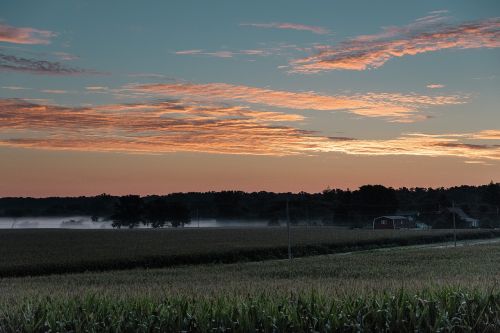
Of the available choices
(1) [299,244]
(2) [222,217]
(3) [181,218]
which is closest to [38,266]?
(1) [299,244]

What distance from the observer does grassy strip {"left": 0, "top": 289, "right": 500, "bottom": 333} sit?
488 inches

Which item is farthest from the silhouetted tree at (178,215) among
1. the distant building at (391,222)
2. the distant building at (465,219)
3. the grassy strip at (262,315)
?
the grassy strip at (262,315)

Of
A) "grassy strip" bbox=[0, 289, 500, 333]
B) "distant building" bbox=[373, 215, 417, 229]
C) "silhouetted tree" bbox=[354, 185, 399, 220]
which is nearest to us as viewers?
"grassy strip" bbox=[0, 289, 500, 333]

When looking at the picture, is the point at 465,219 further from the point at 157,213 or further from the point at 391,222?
the point at 157,213

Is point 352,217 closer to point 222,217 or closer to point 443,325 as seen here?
point 222,217

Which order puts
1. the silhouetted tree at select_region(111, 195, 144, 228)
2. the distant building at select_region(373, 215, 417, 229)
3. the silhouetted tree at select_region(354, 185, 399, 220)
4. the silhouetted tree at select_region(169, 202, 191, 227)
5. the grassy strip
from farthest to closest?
the silhouetted tree at select_region(354, 185, 399, 220) < the silhouetted tree at select_region(111, 195, 144, 228) < the silhouetted tree at select_region(169, 202, 191, 227) < the distant building at select_region(373, 215, 417, 229) < the grassy strip

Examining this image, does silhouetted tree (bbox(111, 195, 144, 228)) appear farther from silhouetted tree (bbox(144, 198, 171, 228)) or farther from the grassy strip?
the grassy strip

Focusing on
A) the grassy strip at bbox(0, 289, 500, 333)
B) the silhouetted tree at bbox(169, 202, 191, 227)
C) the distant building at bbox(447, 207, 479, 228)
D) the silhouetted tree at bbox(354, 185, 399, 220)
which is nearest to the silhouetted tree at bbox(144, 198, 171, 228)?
the silhouetted tree at bbox(169, 202, 191, 227)

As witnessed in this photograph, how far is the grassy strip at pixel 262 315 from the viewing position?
12.4 metres

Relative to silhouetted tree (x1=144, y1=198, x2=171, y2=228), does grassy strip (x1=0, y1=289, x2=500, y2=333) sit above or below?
below

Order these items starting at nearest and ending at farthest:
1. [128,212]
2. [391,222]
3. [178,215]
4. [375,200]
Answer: [391,222] < [178,215] < [128,212] < [375,200]

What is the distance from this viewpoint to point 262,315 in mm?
12500

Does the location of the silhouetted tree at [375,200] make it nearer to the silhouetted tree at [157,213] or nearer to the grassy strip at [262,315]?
the silhouetted tree at [157,213]

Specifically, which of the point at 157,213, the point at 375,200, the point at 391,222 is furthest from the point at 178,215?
the point at 375,200
